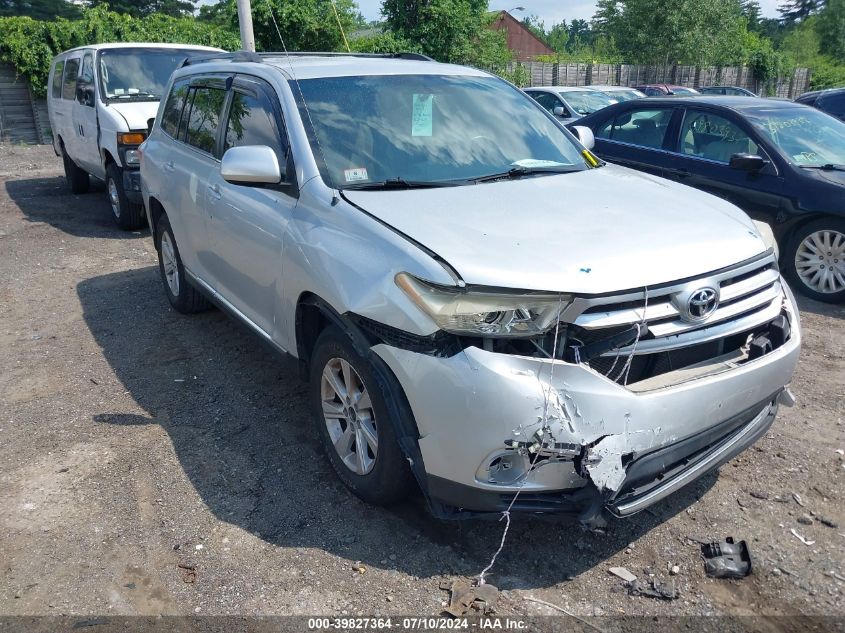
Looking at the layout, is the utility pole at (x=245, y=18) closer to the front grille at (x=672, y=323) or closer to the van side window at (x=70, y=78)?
the van side window at (x=70, y=78)

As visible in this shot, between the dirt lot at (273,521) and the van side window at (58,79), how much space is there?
713cm

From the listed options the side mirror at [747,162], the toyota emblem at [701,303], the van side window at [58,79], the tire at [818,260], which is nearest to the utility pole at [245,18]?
the van side window at [58,79]

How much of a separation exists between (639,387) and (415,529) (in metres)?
1.22

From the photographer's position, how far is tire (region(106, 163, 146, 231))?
8.91 metres

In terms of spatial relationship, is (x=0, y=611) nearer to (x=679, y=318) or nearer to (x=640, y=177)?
(x=679, y=318)

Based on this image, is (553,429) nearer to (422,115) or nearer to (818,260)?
(422,115)

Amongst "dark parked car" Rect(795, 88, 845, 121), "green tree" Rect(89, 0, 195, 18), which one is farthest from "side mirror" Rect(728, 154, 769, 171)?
"green tree" Rect(89, 0, 195, 18)

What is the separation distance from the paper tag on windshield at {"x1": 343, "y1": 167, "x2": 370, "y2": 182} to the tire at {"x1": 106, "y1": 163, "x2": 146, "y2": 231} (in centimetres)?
609

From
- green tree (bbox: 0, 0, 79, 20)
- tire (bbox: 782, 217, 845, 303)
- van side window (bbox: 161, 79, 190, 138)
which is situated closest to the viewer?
van side window (bbox: 161, 79, 190, 138)

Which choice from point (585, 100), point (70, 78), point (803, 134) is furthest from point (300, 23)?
point (803, 134)

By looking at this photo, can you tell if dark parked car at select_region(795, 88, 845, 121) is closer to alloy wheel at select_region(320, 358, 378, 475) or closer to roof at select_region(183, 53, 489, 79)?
roof at select_region(183, 53, 489, 79)

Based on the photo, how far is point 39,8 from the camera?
37.8m

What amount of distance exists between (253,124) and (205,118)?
95 cm

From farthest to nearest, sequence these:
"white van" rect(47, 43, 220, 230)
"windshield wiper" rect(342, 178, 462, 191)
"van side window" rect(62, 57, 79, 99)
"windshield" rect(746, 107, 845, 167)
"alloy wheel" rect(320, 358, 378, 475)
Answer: "van side window" rect(62, 57, 79, 99)
"white van" rect(47, 43, 220, 230)
"windshield" rect(746, 107, 845, 167)
"windshield wiper" rect(342, 178, 462, 191)
"alloy wheel" rect(320, 358, 378, 475)
